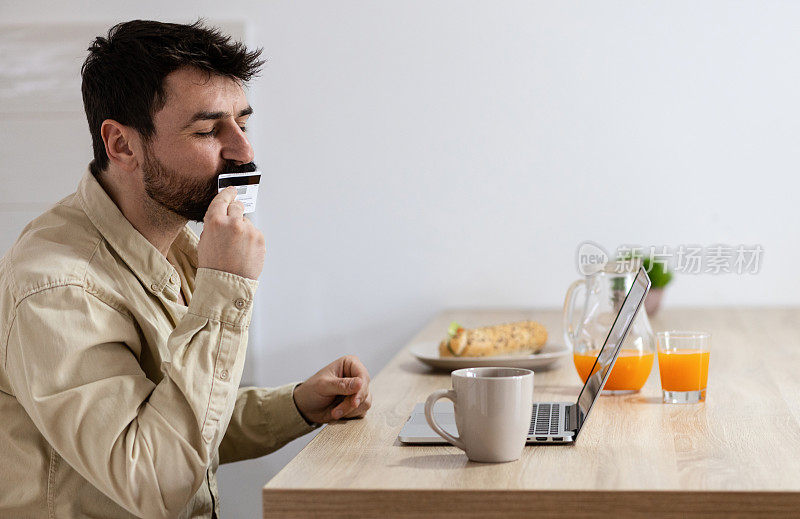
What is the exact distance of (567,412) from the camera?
1188 millimetres

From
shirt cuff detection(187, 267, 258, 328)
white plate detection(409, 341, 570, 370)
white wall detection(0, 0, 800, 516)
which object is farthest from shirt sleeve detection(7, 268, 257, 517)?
white wall detection(0, 0, 800, 516)

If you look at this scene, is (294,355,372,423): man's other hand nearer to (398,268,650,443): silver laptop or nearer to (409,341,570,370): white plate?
(398,268,650,443): silver laptop

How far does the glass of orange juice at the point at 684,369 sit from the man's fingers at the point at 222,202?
2.13 feet

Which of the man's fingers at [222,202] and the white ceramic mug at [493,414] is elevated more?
the man's fingers at [222,202]

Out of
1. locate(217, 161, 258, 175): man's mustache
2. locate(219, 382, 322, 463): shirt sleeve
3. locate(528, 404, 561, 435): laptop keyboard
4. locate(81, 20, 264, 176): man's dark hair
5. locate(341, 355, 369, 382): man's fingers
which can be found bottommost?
locate(219, 382, 322, 463): shirt sleeve

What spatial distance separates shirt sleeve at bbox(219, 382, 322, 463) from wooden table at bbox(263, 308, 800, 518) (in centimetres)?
14

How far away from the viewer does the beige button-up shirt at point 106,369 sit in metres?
0.96

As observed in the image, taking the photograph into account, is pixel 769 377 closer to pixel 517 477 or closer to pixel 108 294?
pixel 517 477

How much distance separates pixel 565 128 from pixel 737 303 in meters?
0.69

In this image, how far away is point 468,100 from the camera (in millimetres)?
2471

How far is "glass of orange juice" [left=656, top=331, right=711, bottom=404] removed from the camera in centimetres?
124

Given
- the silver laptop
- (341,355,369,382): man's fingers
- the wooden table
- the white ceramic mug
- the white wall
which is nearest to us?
the wooden table

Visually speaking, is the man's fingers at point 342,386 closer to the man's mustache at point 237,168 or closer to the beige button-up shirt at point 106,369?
the beige button-up shirt at point 106,369

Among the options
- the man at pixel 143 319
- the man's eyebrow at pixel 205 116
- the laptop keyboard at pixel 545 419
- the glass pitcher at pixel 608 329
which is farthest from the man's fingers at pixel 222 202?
the glass pitcher at pixel 608 329
